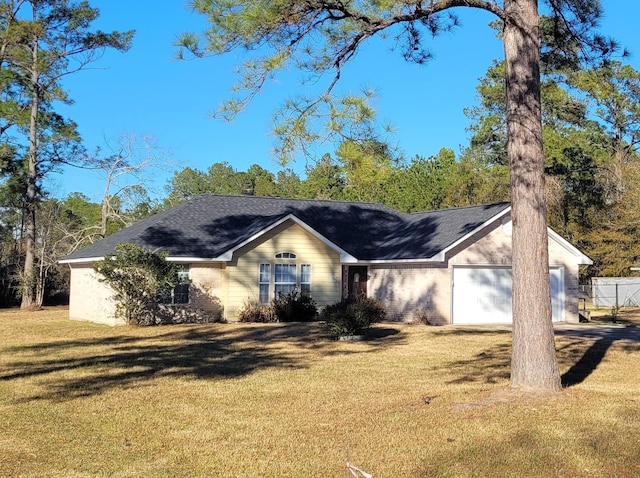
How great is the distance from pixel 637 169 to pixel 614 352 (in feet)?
89.1

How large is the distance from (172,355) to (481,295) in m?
12.9

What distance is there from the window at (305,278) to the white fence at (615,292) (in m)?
20.0

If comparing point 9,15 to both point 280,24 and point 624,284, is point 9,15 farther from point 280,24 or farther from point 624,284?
point 624,284

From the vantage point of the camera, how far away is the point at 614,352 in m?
16.1

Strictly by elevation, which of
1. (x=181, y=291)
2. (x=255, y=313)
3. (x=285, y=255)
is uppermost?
(x=285, y=255)

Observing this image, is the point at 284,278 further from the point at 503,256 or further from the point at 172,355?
the point at 172,355

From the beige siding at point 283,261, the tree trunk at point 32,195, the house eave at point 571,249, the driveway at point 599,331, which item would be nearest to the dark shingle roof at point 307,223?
the beige siding at point 283,261

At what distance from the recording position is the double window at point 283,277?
24.9m

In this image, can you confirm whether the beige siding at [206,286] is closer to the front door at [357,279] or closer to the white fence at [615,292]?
the front door at [357,279]

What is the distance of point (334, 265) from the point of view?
85.3 ft

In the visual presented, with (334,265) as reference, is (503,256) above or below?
above

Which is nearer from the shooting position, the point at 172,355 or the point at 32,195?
the point at 172,355

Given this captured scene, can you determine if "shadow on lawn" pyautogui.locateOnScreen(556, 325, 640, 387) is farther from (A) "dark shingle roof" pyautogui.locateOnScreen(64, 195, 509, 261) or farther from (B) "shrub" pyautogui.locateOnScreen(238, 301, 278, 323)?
(B) "shrub" pyautogui.locateOnScreen(238, 301, 278, 323)

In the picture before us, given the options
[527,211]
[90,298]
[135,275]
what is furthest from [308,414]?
[90,298]
